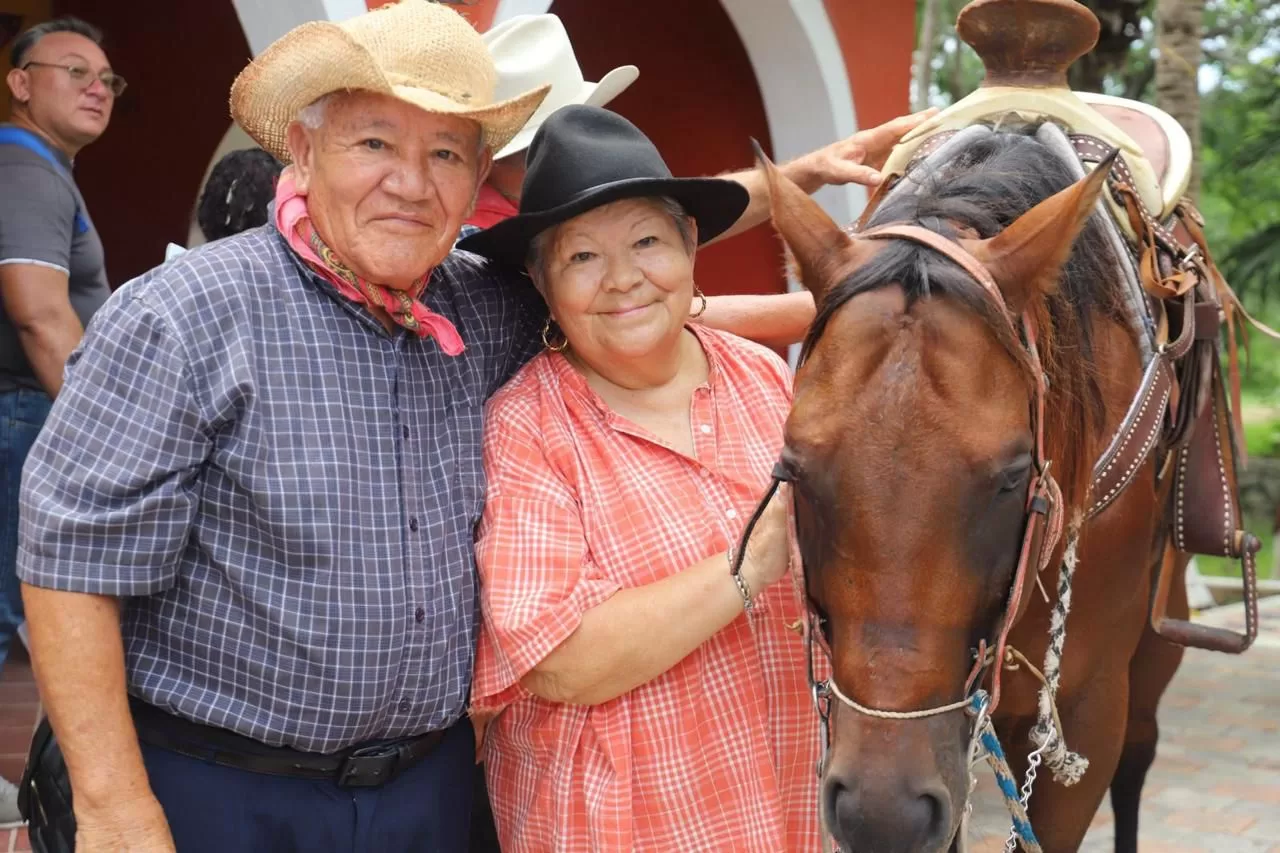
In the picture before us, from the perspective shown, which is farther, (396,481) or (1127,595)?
(1127,595)

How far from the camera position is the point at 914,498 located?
1.69 meters

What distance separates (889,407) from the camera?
5.66ft

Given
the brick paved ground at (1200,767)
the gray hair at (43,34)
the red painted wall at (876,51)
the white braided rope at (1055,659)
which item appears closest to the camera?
the white braided rope at (1055,659)

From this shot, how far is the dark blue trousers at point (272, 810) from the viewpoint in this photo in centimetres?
197

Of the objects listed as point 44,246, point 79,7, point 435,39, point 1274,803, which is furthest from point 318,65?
point 79,7

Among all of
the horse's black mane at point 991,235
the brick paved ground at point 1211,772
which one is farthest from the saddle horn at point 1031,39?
the brick paved ground at point 1211,772

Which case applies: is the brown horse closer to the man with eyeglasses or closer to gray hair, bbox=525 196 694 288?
gray hair, bbox=525 196 694 288

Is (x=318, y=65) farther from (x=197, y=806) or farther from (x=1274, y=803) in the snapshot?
(x=1274, y=803)

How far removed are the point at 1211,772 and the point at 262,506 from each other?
4.92 m

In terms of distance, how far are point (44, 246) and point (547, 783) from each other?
2844mm

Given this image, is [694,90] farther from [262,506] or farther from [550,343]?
[262,506]

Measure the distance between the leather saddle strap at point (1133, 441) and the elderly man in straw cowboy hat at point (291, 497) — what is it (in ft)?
3.84

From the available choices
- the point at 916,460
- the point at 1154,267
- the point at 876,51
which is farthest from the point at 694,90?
the point at 916,460

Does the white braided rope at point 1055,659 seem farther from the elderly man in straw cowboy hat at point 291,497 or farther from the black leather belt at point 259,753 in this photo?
the black leather belt at point 259,753
